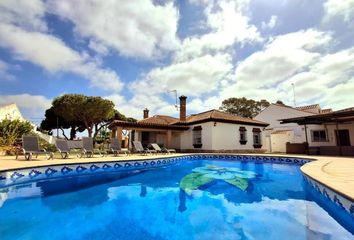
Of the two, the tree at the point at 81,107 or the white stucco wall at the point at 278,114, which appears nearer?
the tree at the point at 81,107

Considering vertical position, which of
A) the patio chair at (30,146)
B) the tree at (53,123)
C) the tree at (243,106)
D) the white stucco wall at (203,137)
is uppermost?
the tree at (243,106)

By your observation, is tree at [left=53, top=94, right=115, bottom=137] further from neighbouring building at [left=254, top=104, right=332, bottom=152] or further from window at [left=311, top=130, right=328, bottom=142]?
window at [left=311, top=130, right=328, bottom=142]

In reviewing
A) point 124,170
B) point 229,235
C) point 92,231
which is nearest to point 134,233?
point 92,231

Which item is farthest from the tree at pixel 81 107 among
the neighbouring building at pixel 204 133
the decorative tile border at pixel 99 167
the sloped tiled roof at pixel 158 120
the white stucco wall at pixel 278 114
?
the white stucco wall at pixel 278 114

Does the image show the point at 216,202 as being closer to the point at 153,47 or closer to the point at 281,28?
the point at 153,47

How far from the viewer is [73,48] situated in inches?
488

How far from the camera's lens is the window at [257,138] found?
2253 centimetres

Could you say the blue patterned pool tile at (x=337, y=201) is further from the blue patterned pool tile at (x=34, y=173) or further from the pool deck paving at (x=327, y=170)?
the blue patterned pool tile at (x=34, y=173)

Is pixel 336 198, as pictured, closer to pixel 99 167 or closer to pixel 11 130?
pixel 99 167

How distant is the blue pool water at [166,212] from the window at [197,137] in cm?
1269

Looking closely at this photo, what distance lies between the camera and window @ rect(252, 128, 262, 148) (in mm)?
22531

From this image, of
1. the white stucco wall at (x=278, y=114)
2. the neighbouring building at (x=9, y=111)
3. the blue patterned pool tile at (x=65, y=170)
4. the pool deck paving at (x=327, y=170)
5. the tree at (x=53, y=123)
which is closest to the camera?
the pool deck paving at (x=327, y=170)

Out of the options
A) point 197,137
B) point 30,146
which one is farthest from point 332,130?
point 30,146

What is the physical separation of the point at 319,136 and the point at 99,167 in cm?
2194
